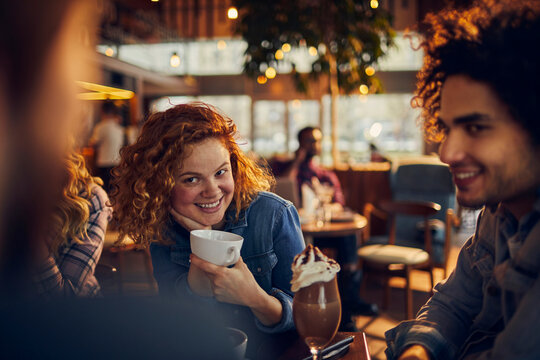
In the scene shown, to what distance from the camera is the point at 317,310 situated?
0.90 m

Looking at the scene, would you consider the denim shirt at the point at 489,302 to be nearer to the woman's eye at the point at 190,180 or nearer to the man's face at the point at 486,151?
the man's face at the point at 486,151

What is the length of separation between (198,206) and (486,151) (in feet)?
2.52

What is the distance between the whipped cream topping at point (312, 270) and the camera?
0.90m

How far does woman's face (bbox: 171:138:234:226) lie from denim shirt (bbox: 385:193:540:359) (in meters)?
0.59

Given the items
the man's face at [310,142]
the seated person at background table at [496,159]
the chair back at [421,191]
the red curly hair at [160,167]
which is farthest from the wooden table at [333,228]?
the seated person at background table at [496,159]

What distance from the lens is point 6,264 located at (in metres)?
0.26

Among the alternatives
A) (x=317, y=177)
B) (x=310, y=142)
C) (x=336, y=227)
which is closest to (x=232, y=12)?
(x=310, y=142)

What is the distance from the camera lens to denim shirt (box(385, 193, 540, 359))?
0.79m

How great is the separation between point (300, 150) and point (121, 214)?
294cm

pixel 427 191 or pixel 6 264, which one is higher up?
pixel 6 264

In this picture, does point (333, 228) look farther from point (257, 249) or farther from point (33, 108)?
point (33, 108)

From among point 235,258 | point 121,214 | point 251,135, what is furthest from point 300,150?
point 251,135

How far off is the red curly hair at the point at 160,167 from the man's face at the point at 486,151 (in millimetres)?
673

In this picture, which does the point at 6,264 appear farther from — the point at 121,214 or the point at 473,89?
the point at 121,214
